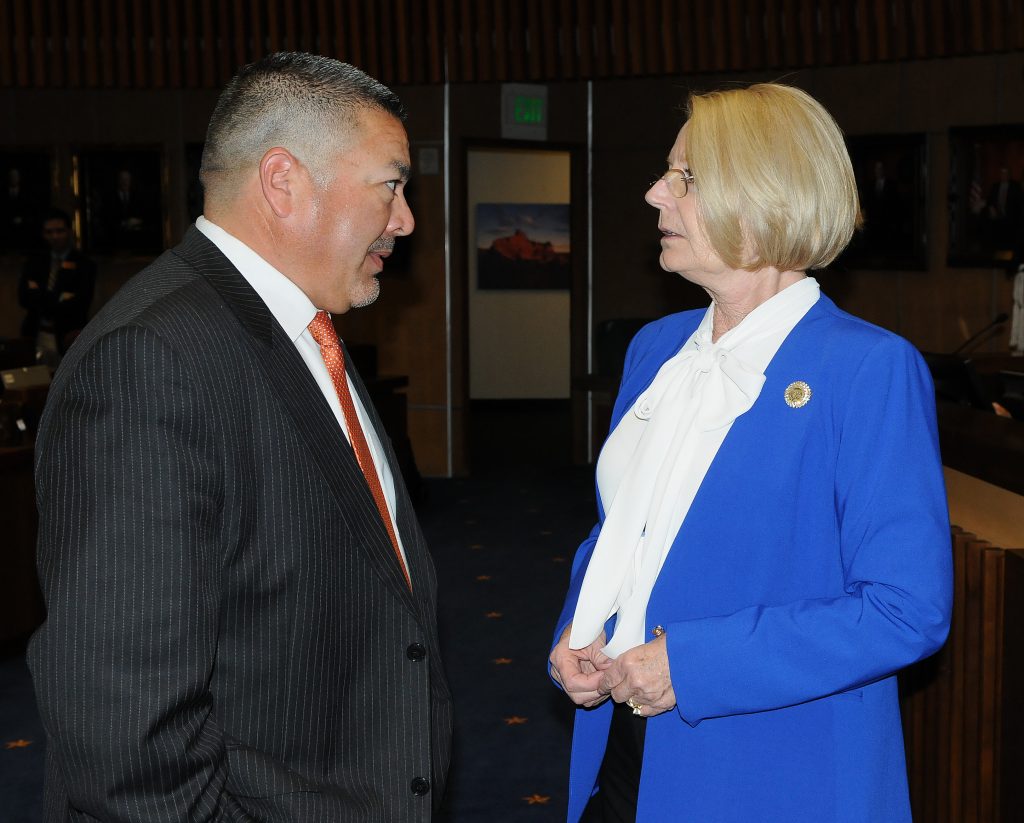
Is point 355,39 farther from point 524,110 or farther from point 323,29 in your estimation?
point 524,110

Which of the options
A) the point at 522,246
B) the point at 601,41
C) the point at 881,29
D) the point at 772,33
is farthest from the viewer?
the point at 522,246

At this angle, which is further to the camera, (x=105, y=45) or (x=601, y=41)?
(x=105, y=45)

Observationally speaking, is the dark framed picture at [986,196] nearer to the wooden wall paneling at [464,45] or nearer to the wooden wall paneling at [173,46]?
the wooden wall paneling at [464,45]

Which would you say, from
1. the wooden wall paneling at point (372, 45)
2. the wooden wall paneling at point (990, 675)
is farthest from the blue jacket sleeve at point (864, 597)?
the wooden wall paneling at point (372, 45)

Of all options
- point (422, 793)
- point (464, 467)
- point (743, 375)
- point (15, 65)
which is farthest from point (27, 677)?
point (15, 65)

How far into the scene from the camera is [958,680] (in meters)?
2.75

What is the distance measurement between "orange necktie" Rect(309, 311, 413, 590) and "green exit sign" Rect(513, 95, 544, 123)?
8.43m

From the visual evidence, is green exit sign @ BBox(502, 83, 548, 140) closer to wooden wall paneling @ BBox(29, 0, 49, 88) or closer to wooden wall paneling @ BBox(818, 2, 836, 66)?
wooden wall paneling @ BBox(818, 2, 836, 66)

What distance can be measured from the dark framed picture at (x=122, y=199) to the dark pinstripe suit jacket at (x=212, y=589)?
29.5ft

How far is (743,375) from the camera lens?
5.64ft

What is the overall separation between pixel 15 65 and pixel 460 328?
453 centimetres

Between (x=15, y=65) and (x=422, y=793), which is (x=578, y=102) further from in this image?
(x=422, y=793)

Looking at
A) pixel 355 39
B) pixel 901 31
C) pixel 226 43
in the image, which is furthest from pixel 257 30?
pixel 901 31

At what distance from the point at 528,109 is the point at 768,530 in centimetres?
867
